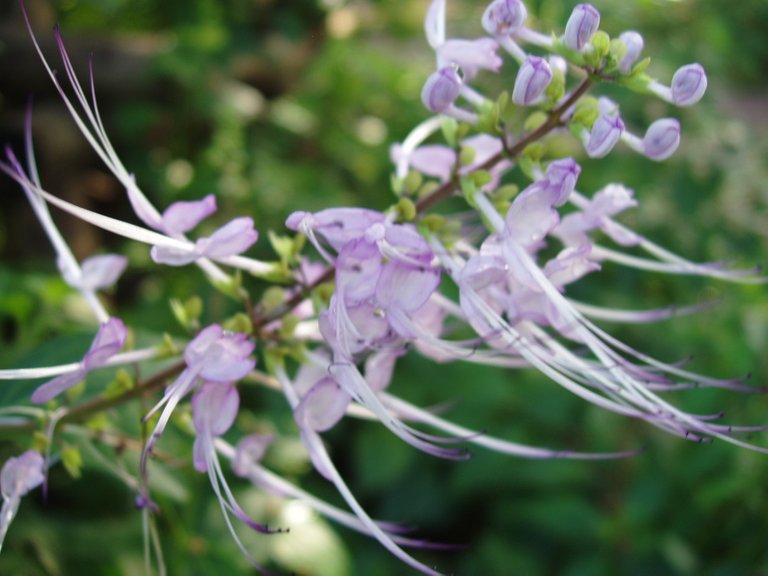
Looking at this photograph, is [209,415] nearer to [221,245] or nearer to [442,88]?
[221,245]

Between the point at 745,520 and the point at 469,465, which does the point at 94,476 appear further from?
the point at 745,520

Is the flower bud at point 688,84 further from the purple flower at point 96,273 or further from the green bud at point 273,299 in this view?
the purple flower at point 96,273

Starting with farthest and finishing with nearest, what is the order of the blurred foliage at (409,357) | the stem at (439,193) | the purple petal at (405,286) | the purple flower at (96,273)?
the blurred foliage at (409,357) → the purple flower at (96,273) → the stem at (439,193) → the purple petal at (405,286)

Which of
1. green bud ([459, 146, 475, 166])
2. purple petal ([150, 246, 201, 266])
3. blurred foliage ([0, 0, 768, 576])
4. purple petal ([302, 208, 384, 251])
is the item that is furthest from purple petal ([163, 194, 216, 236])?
blurred foliage ([0, 0, 768, 576])

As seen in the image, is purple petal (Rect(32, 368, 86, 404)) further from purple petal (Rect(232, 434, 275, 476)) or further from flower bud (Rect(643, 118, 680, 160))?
flower bud (Rect(643, 118, 680, 160))

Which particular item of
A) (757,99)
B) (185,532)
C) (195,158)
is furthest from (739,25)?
(757,99)

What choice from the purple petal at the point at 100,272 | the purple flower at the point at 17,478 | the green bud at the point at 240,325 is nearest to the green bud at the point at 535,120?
the green bud at the point at 240,325

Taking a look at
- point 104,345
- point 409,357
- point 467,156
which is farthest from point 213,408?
point 409,357

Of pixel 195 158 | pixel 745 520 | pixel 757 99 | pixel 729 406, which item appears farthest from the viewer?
pixel 757 99
